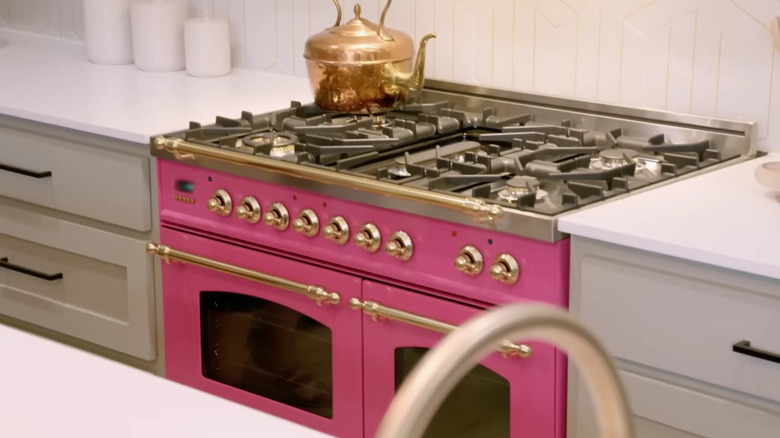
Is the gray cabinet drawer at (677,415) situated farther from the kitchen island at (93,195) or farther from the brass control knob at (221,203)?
the kitchen island at (93,195)

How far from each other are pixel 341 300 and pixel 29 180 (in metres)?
1.01

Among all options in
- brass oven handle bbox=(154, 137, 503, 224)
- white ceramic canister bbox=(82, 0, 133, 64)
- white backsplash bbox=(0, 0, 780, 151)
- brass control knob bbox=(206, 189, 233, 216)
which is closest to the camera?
brass oven handle bbox=(154, 137, 503, 224)

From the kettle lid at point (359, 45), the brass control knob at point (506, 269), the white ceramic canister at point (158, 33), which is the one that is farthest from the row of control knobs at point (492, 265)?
the white ceramic canister at point (158, 33)

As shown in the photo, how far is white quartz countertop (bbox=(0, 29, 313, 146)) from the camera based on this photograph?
Result: 2875 millimetres

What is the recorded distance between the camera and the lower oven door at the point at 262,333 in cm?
252

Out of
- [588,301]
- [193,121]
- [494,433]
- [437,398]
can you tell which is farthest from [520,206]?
[437,398]

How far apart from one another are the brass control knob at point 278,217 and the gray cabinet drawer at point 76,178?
1.29 ft

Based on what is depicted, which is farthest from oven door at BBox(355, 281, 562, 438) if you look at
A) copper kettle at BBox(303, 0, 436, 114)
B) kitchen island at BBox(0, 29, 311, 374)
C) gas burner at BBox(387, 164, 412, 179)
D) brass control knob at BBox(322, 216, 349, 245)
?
kitchen island at BBox(0, 29, 311, 374)

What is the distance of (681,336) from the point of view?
2021 mm

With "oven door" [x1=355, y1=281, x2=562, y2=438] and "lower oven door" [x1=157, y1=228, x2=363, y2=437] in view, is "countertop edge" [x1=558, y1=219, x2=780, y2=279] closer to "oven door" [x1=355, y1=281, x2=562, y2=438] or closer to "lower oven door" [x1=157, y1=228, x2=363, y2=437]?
"oven door" [x1=355, y1=281, x2=562, y2=438]

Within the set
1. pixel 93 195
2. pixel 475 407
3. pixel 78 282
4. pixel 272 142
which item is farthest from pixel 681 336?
pixel 78 282

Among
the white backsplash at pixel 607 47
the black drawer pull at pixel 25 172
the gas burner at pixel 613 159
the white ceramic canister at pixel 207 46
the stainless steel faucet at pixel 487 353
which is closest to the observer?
the stainless steel faucet at pixel 487 353

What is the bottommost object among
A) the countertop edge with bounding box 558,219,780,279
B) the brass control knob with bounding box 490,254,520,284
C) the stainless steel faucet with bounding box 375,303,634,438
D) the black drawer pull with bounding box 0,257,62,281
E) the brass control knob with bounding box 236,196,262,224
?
the black drawer pull with bounding box 0,257,62,281

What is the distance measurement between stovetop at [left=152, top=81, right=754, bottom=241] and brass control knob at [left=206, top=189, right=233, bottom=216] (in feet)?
0.32
